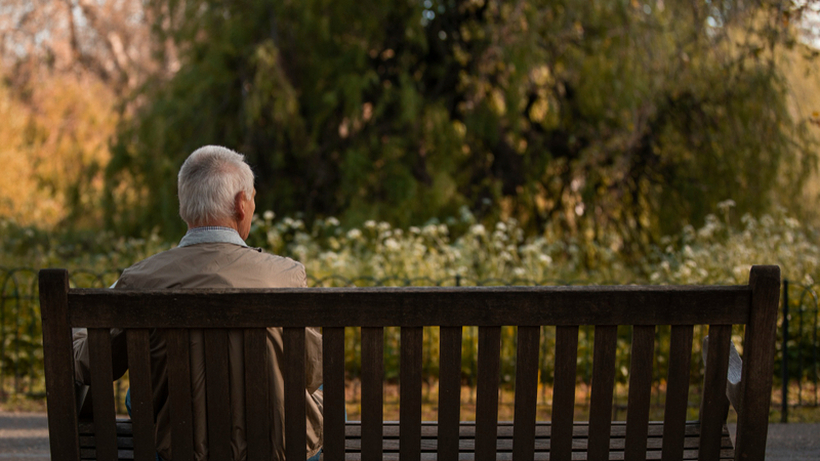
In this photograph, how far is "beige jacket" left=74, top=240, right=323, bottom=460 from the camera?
1.84m

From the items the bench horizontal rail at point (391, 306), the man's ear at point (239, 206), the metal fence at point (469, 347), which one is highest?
the man's ear at point (239, 206)

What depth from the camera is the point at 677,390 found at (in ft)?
6.09

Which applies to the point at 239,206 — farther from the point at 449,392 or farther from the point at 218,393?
the point at 449,392

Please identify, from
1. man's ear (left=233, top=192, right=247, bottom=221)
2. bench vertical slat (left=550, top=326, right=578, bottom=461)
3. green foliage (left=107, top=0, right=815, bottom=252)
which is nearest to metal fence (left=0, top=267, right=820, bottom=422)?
green foliage (left=107, top=0, right=815, bottom=252)

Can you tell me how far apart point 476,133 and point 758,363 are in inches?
240

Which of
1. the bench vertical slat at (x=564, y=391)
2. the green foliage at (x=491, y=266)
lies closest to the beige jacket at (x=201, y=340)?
the bench vertical slat at (x=564, y=391)

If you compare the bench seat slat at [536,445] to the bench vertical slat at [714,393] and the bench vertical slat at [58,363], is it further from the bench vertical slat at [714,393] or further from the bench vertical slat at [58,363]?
the bench vertical slat at [58,363]

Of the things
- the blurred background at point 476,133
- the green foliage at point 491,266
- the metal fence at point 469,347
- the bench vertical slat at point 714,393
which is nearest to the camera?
the bench vertical slat at point 714,393

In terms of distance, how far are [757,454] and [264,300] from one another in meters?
1.40

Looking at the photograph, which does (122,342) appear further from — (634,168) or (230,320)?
(634,168)

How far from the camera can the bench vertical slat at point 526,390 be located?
180cm

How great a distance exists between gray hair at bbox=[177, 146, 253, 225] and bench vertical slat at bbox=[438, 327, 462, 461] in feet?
2.44

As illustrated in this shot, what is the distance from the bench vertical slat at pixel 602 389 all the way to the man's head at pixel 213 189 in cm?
109

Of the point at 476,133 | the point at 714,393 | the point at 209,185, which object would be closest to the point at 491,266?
the point at 476,133
